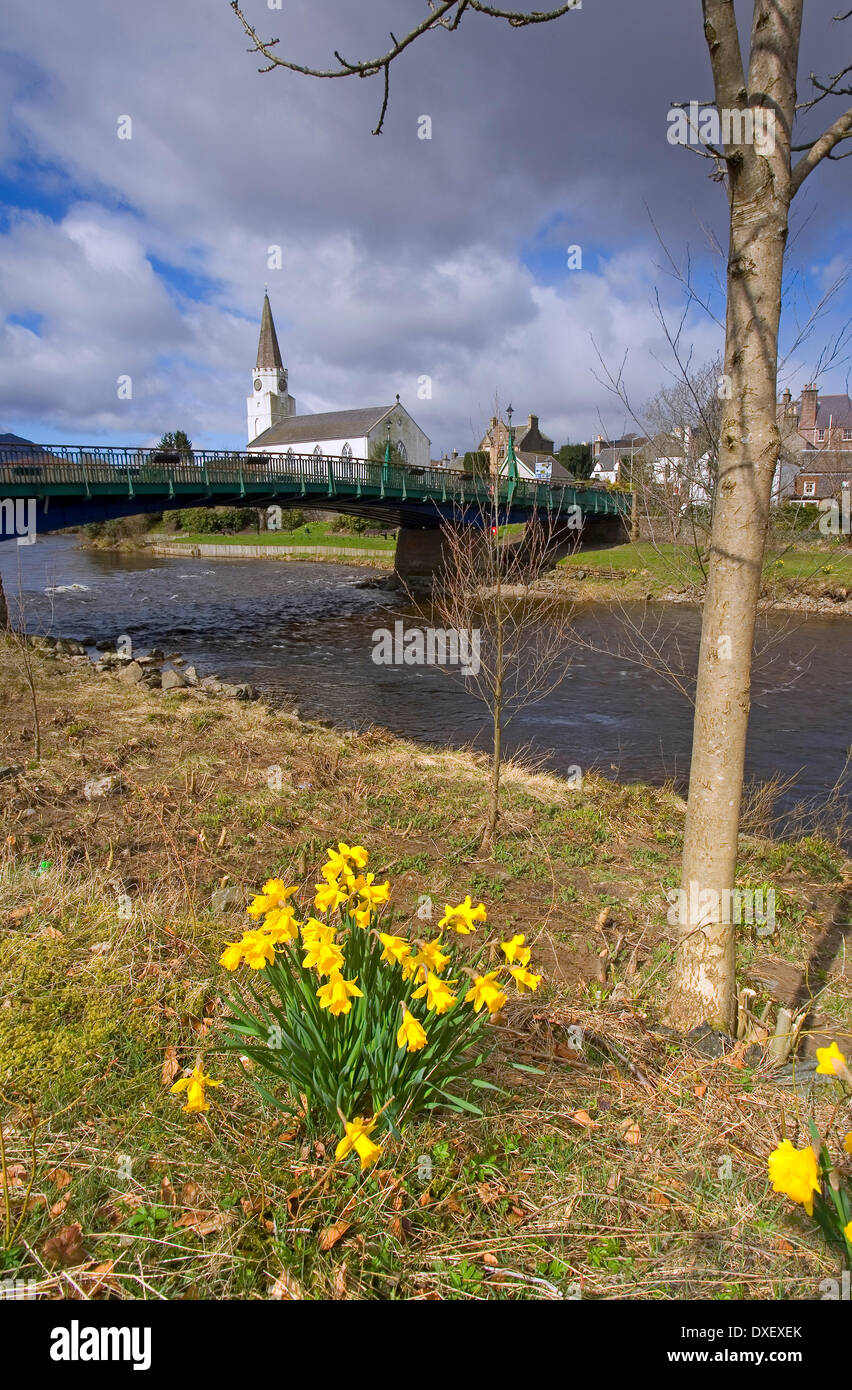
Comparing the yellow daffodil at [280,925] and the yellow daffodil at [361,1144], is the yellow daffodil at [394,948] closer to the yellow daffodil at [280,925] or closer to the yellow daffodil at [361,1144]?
the yellow daffodil at [280,925]

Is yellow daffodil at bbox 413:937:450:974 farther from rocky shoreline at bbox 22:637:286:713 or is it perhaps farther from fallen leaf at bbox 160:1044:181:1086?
rocky shoreline at bbox 22:637:286:713

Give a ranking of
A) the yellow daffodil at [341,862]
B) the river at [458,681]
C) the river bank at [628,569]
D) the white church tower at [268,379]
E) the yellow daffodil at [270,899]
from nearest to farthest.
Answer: the yellow daffodil at [270,899], the yellow daffodil at [341,862], the river at [458,681], the river bank at [628,569], the white church tower at [268,379]

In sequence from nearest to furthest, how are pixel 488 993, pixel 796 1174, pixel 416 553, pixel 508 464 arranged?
1. pixel 796 1174
2. pixel 488 993
3. pixel 508 464
4. pixel 416 553

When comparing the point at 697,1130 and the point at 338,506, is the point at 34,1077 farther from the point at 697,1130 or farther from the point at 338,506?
the point at 338,506

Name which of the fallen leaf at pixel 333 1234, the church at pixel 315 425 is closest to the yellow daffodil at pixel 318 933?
the fallen leaf at pixel 333 1234

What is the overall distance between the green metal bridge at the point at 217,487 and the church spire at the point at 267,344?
78762 millimetres

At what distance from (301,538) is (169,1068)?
2469 inches

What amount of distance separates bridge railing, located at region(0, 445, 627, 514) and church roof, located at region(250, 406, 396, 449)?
46.4 m

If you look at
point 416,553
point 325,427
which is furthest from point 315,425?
point 416,553

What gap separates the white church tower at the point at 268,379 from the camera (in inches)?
4200

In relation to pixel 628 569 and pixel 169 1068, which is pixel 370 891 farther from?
pixel 628 569

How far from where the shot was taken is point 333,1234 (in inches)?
90.8

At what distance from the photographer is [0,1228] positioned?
2.35m

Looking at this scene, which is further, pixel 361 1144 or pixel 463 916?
pixel 463 916
